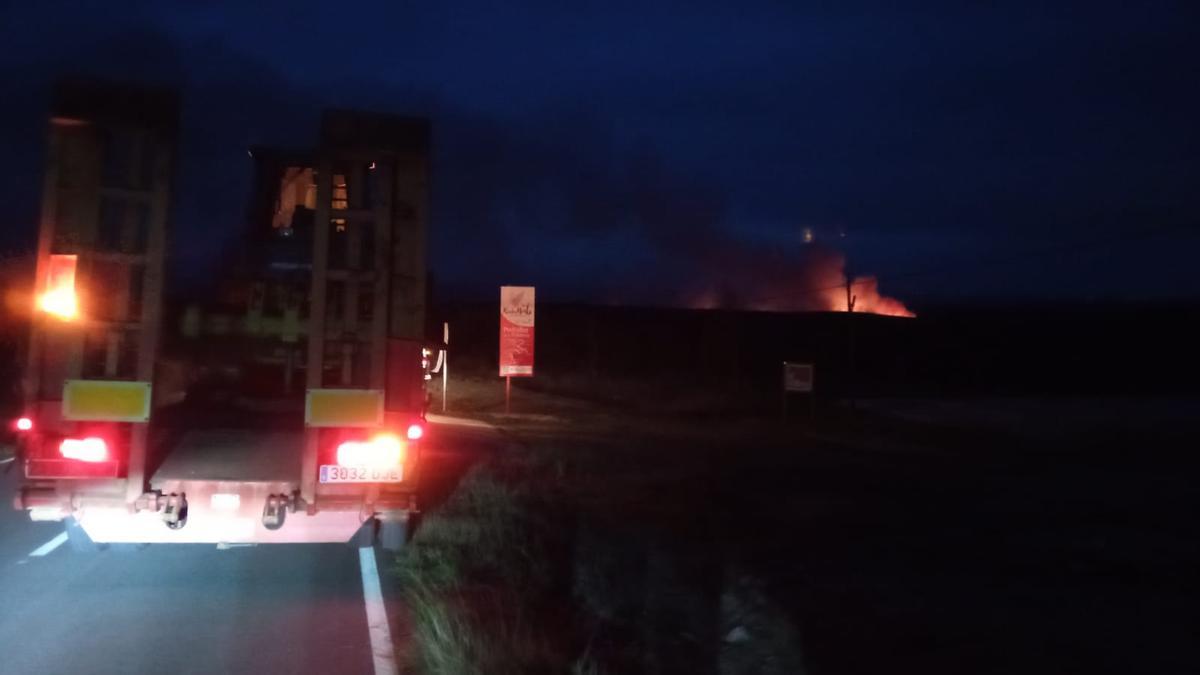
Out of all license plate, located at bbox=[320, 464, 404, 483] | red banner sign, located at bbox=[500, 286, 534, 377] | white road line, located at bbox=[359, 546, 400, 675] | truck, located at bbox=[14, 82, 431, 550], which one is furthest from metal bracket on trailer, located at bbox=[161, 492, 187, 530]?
red banner sign, located at bbox=[500, 286, 534, 377]

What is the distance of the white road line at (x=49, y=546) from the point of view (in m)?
10.1

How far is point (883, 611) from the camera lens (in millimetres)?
7664

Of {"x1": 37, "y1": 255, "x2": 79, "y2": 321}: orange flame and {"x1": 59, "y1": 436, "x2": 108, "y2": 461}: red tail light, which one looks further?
{"x1": 59, "y1": 436, "x2": 108, "y2": 461}: red tail light

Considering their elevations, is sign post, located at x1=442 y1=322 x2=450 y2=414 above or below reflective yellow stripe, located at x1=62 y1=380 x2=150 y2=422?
above

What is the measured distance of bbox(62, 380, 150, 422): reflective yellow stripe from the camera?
7.83 m

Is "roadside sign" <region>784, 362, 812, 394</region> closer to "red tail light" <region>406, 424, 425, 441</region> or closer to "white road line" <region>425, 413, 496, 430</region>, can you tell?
"white road line" <region>425, 413, 496, 430</region>

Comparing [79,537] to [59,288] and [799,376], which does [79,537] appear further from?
[799,376]

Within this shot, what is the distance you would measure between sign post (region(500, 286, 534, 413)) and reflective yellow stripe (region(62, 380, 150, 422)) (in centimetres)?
2098

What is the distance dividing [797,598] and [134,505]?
4.83 metres

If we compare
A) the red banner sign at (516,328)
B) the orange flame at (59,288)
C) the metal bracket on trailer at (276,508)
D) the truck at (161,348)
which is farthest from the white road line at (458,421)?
the orange flame at (59,288)

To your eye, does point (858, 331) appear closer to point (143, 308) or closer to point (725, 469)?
point (725, 469)

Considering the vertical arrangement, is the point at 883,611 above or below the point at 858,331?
below

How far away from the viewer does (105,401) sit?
7910 mm

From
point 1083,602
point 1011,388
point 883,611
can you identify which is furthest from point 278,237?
point 1011,388
